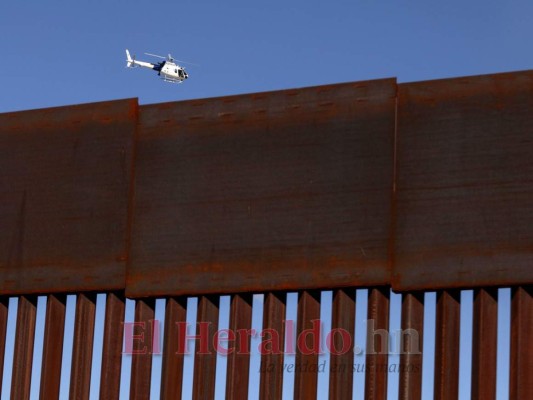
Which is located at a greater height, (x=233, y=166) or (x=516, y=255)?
(x=233, y=166)

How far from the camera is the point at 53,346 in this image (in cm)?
1557

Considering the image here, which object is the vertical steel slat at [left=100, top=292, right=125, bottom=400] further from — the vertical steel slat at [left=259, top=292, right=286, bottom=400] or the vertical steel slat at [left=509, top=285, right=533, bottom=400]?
the vertical steel slat at [left=509, top=285, right=533, bottom=400]

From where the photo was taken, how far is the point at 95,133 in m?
16.0

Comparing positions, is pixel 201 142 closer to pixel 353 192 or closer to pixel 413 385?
pixel 353 192

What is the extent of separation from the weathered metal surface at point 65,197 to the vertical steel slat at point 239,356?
1.48m

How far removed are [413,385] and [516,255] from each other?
1663mm

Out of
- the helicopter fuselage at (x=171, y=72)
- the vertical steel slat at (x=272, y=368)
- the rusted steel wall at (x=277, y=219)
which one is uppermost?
the helicopter fuselage at (x=171, y=72)

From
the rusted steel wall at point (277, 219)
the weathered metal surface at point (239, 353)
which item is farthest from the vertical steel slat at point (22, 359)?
the weathered metal surface at point (239, 353)

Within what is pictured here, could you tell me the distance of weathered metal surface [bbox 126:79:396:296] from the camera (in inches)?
567

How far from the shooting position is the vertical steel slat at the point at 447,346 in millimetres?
13625

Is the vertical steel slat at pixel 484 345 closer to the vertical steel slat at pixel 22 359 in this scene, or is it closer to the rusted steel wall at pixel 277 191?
the rusted steel wall at pixel 277 191

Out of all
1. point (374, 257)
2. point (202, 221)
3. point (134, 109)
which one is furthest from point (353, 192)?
point (134, 109)

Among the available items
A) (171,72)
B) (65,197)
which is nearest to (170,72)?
(171,72)

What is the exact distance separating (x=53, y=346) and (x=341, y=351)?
3538mm
